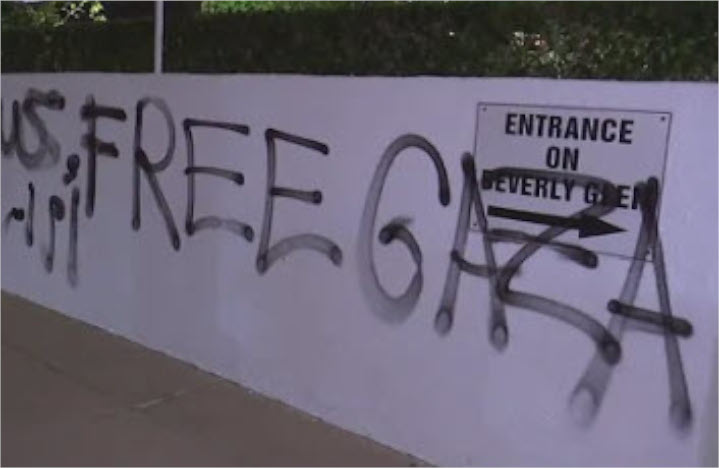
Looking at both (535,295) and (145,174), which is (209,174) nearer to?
(145,174)

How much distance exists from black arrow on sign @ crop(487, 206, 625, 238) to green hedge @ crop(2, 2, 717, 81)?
0.53 m

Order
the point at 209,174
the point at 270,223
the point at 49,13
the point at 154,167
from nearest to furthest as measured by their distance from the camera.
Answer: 1. the point at 270,223
2. the point at 209,174
3. the point at 154,167
4. the point at 49,13

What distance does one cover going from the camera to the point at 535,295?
3846 mm

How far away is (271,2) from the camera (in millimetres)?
5410

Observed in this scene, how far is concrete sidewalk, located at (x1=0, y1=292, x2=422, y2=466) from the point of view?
4340 millimetres

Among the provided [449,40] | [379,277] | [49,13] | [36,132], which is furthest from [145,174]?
[449,40]

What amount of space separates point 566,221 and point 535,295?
1.04 feet

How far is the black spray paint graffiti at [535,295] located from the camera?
11.3 ft

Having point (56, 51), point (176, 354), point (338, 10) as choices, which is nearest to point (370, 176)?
point (338, 10)

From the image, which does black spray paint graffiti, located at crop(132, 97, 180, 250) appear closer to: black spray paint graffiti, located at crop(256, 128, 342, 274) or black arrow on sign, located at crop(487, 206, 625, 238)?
black spray paint graffiti, located at crop(256, 128, 342, 274)

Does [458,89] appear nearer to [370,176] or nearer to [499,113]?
[499,113]

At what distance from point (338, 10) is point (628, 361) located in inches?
90.0

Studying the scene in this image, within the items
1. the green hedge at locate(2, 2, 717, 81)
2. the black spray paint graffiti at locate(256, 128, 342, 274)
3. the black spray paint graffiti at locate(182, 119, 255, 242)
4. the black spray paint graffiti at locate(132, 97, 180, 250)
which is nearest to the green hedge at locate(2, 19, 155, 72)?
the green hedge at locate(2, 2, 717, 81)

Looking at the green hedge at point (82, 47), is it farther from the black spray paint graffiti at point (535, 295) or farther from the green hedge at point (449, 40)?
the black spray paint graffiti at point (535, 295)
